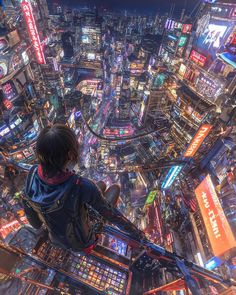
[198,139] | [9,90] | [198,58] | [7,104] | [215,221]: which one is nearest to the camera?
[215,221]

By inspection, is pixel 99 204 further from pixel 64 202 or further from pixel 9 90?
pixel 9 90

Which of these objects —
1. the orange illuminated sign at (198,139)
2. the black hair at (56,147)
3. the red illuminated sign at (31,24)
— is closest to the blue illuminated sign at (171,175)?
the orange illuminated sign at (198,139)

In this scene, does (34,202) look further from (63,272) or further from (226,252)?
(226,252)

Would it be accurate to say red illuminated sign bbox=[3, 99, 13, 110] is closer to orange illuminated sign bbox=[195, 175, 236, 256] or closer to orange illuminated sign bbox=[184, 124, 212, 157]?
orange illuminated sign bbox=[184, 124, 212, 157]

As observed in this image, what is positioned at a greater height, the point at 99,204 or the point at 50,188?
the point at 50,188

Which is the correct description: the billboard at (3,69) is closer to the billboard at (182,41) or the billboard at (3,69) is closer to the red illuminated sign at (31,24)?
the red illuminated sign at (31,24)

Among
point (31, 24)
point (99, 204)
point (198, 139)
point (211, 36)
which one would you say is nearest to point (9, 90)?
point (31, 24)
